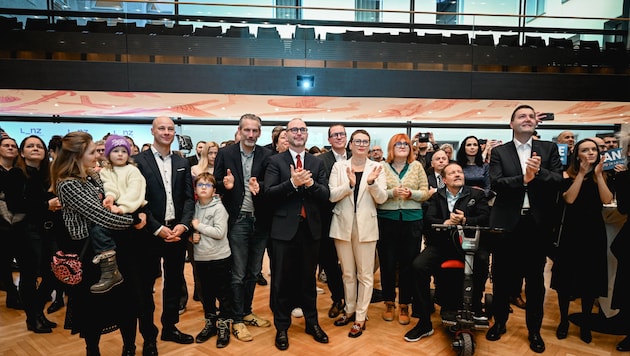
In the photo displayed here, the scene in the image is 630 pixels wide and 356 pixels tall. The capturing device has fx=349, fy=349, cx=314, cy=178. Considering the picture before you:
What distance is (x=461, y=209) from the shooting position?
9.51ft

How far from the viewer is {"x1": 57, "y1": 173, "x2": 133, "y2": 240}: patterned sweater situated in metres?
Answer: 2.02

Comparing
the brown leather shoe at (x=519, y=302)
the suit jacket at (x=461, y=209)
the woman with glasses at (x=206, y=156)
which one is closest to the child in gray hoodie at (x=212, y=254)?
the woman with glasses at (x=206, y=156)

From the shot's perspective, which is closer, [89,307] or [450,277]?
[89,307]

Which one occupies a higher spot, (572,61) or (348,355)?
(572,61)

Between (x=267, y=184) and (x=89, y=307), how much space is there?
138 centimetres

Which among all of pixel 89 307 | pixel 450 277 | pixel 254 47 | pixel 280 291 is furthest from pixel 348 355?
pixel 254 47

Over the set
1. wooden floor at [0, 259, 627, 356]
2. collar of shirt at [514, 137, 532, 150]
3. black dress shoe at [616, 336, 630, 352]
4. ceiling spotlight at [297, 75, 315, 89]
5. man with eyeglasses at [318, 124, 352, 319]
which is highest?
ceiling spotlight at [297, 75, 315, 89]

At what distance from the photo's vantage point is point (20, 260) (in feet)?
10.2

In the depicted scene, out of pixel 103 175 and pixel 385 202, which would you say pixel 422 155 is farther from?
pixel 103 175

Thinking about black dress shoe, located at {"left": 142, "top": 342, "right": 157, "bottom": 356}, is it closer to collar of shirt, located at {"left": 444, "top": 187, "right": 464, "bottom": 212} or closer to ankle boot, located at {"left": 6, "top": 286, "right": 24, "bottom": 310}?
ankle boot, located at {"left": 6, "top": 286, "right": 24, "bottom": 310}

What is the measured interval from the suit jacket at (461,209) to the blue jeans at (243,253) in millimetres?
1453

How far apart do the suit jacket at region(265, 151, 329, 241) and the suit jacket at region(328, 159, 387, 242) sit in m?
0.18

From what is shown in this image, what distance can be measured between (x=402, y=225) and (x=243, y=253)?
139 centimetres

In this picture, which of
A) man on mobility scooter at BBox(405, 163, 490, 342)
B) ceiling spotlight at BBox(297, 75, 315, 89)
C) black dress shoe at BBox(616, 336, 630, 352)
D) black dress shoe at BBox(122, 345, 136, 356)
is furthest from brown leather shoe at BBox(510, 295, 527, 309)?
ceiling spotlight at BBox(297, 75, 315, 89)
